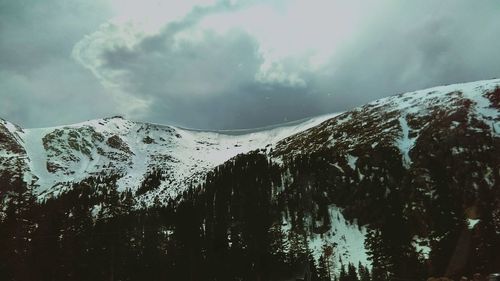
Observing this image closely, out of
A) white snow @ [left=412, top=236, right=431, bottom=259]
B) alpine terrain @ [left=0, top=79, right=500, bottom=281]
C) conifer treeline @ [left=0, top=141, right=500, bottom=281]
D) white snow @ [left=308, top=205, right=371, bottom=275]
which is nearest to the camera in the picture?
conifer treeline @ [left=0, top=141, right=500, bottom=281]

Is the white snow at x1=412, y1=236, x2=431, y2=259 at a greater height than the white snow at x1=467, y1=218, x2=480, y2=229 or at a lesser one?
lesser

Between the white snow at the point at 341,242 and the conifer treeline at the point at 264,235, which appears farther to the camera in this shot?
the white snow at the point at 341,242

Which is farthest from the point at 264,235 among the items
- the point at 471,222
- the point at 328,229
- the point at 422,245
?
the point at 471,222

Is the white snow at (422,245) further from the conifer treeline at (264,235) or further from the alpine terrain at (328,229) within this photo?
the conifer treeline at (264,235)

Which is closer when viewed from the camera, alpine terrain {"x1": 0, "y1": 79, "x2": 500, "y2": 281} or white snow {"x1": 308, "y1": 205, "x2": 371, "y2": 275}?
alpine terrain {"x1": 0, "y1": 79, "x2": 500, "y2": 281}

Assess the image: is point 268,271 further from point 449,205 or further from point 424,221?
point 449,205

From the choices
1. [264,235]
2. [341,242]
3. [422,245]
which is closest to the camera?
[422,245]

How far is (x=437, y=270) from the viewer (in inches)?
3935

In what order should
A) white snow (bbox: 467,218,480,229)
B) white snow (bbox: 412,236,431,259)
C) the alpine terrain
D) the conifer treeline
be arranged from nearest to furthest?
1. the conifer treeline
2. the alpine terrain
3. white snow (bbox: 412,236,431,259)
4. white snow (bbox: 467,218,480,229)

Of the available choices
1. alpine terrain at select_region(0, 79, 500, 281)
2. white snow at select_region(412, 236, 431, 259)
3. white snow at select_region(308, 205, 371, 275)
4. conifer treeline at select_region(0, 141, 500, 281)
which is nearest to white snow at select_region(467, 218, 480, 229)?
alpine terrain at select_region(0, 79, 500, 281)

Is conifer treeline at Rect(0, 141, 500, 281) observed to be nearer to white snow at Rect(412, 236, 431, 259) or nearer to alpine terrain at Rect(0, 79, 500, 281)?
alpine terrain at Rect(0, 79, 500, 281)

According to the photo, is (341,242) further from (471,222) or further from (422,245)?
(471,222)

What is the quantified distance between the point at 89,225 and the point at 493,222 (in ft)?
332

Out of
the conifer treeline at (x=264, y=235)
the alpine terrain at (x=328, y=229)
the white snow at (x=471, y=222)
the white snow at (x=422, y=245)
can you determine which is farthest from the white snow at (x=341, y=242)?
the white snow at (x=471, y=222)
